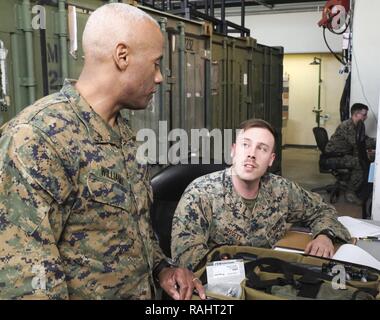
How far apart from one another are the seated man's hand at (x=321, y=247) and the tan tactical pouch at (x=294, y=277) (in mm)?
227

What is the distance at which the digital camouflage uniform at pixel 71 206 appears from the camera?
0.79m


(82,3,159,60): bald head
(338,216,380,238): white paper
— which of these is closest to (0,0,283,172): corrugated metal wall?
(82,3,159,60): bald head

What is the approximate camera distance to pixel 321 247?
64.2 inches

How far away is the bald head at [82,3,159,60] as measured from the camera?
936 millimetres

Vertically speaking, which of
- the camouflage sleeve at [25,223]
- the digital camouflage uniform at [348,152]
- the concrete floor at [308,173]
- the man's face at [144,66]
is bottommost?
the concrete floor at [308,173]

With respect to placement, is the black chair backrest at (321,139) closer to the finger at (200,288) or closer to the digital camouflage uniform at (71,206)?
the finger at (200,288)

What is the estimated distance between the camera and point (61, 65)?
2.30 metres

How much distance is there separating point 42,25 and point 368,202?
2.43m

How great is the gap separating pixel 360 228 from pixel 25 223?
1597mm

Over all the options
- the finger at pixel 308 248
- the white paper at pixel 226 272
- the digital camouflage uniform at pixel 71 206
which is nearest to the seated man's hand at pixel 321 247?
the finger at pixel 308 248

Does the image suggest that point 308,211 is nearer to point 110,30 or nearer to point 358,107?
point 110,30

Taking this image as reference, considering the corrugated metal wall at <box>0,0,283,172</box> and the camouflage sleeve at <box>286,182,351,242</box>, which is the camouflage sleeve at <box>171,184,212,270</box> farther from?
the corrugated metal wall at <box>0,0,283,172</box>

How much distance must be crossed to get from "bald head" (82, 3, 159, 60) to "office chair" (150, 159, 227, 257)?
951mm
